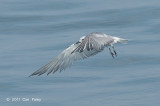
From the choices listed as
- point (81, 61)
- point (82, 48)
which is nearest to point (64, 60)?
point (82, 48)

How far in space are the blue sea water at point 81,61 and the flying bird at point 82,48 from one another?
1145 mm

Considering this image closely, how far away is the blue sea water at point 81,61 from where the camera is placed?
11.0 m

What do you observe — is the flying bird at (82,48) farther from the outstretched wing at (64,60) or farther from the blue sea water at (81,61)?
the blue sea water at (81,61)

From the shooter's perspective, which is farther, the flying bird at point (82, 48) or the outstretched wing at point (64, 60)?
the outstretched wing at point (64, 60)

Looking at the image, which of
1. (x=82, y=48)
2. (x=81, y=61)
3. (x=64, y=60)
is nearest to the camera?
(x=82, y=48)

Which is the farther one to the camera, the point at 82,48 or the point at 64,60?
the point at 64,60

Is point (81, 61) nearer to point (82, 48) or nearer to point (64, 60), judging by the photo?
point (64, 60)

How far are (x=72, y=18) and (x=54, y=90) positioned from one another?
15.3 ft

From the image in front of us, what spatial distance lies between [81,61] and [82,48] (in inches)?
165

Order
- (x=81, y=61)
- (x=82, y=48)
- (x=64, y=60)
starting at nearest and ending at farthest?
(x=82, y=48)
(x=64, y=60)
(x=81, y=61)

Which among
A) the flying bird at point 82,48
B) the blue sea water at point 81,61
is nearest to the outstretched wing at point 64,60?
the flying bird at point 82,48

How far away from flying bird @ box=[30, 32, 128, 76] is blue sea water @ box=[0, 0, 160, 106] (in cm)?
114

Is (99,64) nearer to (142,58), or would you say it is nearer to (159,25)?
(142,58)

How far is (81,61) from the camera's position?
1290 cm
